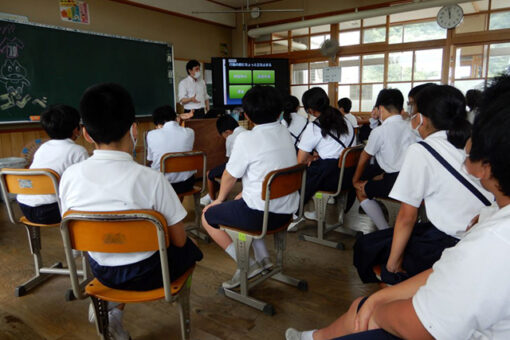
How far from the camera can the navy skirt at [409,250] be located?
1.30m

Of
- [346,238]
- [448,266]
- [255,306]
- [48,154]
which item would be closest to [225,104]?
[346,238]

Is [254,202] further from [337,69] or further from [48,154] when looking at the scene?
[337,69]

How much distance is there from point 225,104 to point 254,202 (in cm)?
455

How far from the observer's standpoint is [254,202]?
1820 mm

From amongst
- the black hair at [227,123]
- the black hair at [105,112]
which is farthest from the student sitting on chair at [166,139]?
the black hair at [105,112]

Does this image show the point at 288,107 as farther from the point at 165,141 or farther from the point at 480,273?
the point at 480,273

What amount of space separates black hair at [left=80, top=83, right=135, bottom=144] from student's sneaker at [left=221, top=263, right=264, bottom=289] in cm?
112

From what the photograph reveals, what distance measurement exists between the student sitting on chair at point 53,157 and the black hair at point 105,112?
0.89 meters

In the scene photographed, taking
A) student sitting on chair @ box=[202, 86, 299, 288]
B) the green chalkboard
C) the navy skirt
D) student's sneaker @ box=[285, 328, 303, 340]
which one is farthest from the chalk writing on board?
the navy skirt

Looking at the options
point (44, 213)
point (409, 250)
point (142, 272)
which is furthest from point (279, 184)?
point (44, 213)

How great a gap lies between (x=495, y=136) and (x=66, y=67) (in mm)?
5314

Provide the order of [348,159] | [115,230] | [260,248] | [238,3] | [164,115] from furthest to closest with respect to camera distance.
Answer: [238,3]
[164,115]
[348,159]
[260,248]
[115,230]

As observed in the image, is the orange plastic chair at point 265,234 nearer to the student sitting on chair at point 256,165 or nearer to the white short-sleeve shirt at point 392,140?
the student sitting on chair at point 256,165

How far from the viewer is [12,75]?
4.22m
